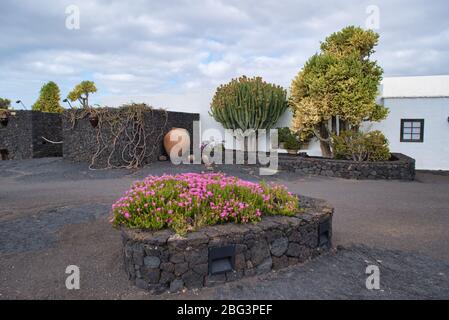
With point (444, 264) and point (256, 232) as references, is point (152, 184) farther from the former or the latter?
point (444, 264)

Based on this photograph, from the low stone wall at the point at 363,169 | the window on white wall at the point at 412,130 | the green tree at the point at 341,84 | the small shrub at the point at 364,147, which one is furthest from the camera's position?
the window on white wall at the point at 412,130

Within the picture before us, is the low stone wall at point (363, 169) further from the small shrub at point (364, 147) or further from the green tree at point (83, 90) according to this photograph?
the green tree at point (83, 90)

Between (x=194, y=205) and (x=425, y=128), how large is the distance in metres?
12.7

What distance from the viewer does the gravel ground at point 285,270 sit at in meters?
3.26

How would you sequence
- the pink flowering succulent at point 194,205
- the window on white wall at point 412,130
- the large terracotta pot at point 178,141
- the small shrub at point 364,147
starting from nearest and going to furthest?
the pink flowering succulent at point 194,205
the small shrub at point 364,147
the large terracotta pot at point 178,141
the window on white wall at point 412,130

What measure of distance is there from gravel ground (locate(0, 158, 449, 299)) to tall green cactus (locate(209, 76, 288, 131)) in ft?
20.3

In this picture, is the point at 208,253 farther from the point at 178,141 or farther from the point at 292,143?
the point at 292,143

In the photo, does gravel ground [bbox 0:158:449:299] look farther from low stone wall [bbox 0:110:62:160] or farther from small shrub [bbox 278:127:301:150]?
low stone wall [bbox 0:110:62:160]

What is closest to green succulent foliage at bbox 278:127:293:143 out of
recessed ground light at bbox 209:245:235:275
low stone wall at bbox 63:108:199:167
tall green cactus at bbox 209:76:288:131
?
tall green cactus at bbox 209:76:288:131

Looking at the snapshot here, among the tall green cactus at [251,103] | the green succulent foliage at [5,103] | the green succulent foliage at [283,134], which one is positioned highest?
the green succulent foliage at [5,103]

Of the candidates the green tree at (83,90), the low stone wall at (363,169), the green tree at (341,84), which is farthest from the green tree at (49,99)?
the low stone wall at (363,169)

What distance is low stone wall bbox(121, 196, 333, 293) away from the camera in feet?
10.6

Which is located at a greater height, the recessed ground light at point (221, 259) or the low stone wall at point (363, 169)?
the low stone wall at point (363, 169)

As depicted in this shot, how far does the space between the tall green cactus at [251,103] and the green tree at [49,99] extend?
30.1 ft
